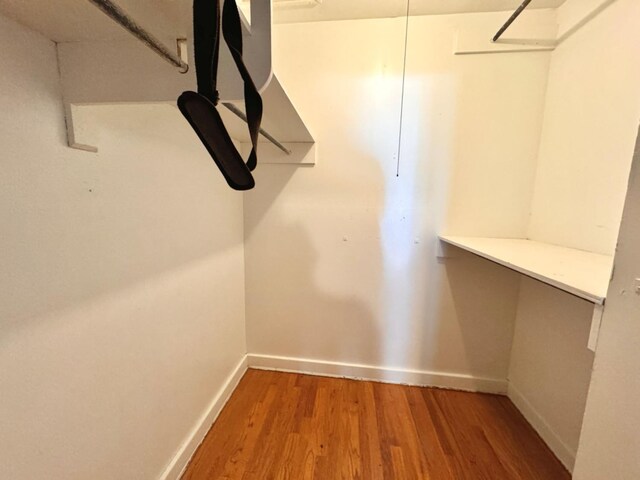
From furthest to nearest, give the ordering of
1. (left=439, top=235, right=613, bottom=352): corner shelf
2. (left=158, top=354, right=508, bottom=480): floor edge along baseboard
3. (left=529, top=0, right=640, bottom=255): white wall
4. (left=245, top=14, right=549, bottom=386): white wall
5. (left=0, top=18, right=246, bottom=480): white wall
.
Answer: (left=158, top=354, right=508, bottom=480): floor edge along baseboard → (left=245, top=14, right=549, bottom=386): white wall → (left=529, top=0, right=640, bottom=255): white wall → (left=439, top=235, right=613, bottom=352): corner shelf → (left=0, top=18, right=246, bottom=480): white wall

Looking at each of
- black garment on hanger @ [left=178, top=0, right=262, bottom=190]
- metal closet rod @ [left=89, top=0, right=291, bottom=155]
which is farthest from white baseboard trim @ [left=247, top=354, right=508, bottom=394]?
metal closet rod @ [left=89, top=0, right=291, bottom=155]

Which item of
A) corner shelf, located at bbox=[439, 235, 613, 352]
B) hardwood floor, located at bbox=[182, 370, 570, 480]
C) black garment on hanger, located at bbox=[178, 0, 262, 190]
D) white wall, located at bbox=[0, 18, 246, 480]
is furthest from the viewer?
hardwood floor, located at bbox=[182, 370, 570, 480]

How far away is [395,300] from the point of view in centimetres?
162

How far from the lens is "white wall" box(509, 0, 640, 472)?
100 cm

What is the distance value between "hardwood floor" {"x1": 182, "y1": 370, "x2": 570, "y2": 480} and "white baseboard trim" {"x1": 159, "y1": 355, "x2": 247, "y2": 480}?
0.03 m

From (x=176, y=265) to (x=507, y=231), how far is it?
66.4 inches

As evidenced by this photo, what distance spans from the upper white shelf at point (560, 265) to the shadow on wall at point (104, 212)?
47.5 inches

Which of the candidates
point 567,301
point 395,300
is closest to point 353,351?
point 395,300

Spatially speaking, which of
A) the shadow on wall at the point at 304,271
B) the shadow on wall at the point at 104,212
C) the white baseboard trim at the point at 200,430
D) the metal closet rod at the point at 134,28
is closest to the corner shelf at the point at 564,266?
the shadow on wall at the point at 304,271

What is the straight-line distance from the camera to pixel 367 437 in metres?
1.27

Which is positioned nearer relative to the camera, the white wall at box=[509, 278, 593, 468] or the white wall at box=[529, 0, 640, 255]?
the white wall at box=[529, 0, 640, 255]

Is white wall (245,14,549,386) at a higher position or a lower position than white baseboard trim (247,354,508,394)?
higher

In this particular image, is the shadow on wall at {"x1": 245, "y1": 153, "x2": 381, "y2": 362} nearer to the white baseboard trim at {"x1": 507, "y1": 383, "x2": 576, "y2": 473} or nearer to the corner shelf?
the corner shelf

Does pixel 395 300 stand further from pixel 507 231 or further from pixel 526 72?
pixel 526 72
